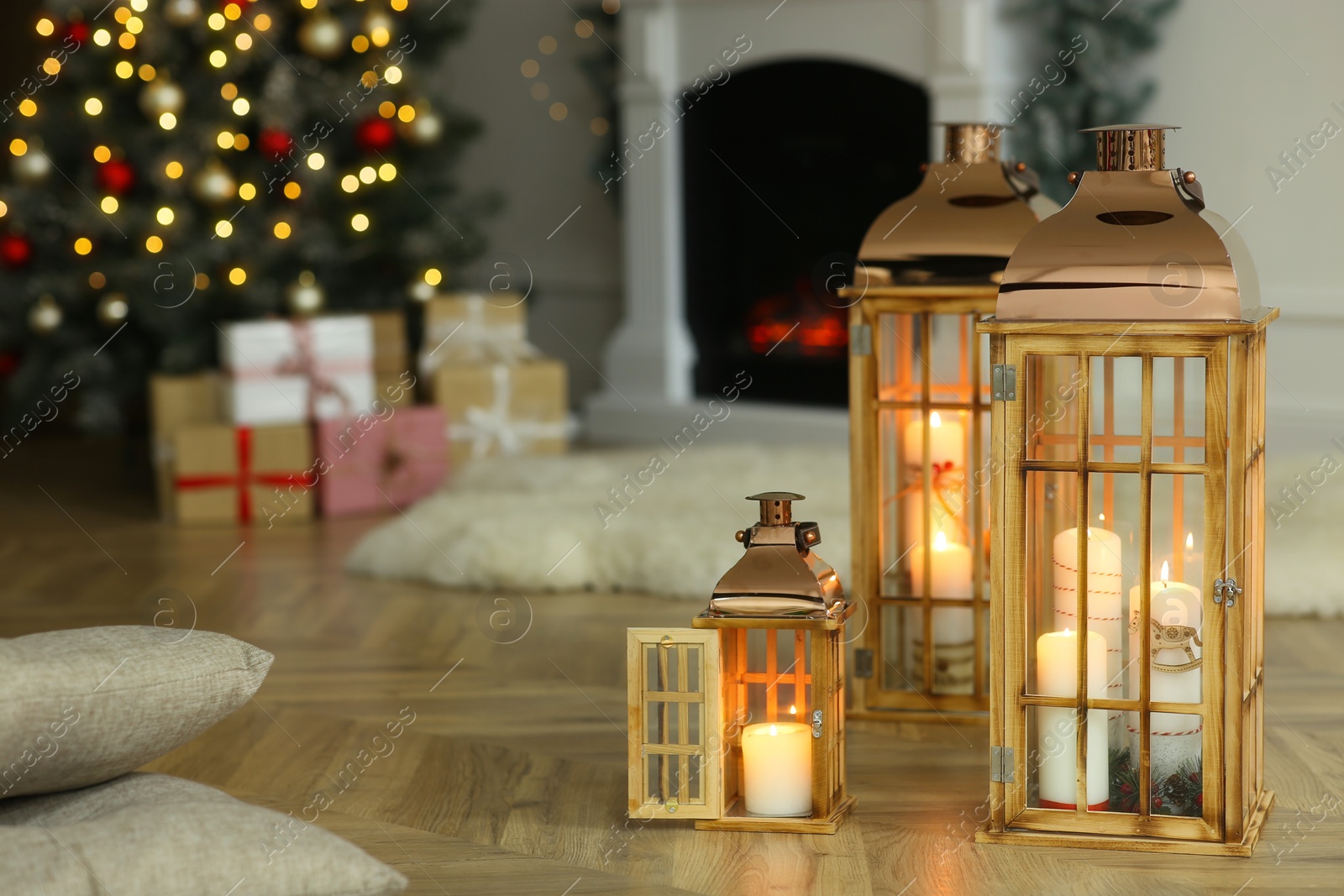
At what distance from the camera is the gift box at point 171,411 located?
4.36 metres

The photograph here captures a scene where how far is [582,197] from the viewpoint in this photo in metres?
6.04

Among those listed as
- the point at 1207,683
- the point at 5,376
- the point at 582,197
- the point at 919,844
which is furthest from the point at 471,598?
the point at 582,197

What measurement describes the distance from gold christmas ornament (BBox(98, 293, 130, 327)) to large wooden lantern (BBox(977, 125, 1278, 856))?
3318 mm

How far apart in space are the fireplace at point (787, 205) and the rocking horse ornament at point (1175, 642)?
345 cm

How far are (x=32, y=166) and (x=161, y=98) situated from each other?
0.45 m

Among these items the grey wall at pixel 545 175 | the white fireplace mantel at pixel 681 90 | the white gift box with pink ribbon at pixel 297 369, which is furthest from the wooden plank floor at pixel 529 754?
the grey wall at pixel 545 175

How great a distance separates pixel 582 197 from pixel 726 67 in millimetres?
913

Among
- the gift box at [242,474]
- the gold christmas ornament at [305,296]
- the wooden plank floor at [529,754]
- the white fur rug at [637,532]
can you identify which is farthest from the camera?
the gold christmas ornament at [305,296]

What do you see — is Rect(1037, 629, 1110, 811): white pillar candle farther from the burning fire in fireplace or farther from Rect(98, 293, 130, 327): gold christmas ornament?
the burning fire in fireplace

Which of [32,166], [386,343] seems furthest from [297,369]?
[32,166]

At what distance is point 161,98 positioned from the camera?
448 cm

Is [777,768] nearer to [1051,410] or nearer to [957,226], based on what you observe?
[1051,410]

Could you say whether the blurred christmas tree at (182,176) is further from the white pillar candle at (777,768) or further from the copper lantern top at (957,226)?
the white pillar candle at (777,768)

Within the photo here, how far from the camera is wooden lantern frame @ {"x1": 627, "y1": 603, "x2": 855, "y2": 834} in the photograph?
76.6 inches
